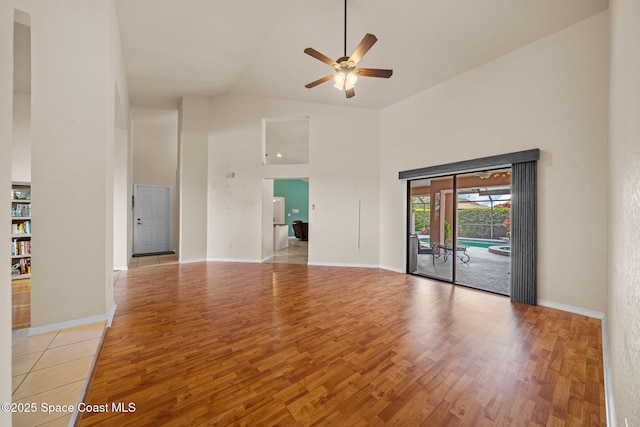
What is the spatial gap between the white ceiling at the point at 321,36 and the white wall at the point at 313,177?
84 centimetres

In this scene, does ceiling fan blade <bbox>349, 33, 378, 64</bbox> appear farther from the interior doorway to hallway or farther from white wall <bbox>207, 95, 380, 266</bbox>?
the interior doorway to hallway

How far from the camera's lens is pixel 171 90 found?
5852mm

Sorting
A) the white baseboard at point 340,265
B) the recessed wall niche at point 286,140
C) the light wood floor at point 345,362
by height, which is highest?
the recessed wall niche at point 286,140

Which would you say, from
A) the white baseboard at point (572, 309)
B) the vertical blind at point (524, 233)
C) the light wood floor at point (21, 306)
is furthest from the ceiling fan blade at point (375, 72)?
the light wood floor at point (21, 306)

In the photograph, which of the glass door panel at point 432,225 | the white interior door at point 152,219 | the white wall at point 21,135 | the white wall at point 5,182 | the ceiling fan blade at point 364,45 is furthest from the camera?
the white interior door at point 152,219

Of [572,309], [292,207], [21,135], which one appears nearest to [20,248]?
[21,135]

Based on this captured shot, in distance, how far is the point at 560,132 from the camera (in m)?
3.32

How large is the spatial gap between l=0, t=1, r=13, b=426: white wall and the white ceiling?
131 inches

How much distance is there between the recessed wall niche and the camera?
301 inches

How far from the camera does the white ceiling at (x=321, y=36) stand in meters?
3.17

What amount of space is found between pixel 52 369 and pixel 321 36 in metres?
4.80

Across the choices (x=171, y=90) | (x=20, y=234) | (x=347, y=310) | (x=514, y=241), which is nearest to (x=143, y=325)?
(x=347, y=310)

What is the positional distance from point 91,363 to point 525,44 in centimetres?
621

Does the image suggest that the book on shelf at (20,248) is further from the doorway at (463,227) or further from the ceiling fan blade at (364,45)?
the doorway at (463,227)
